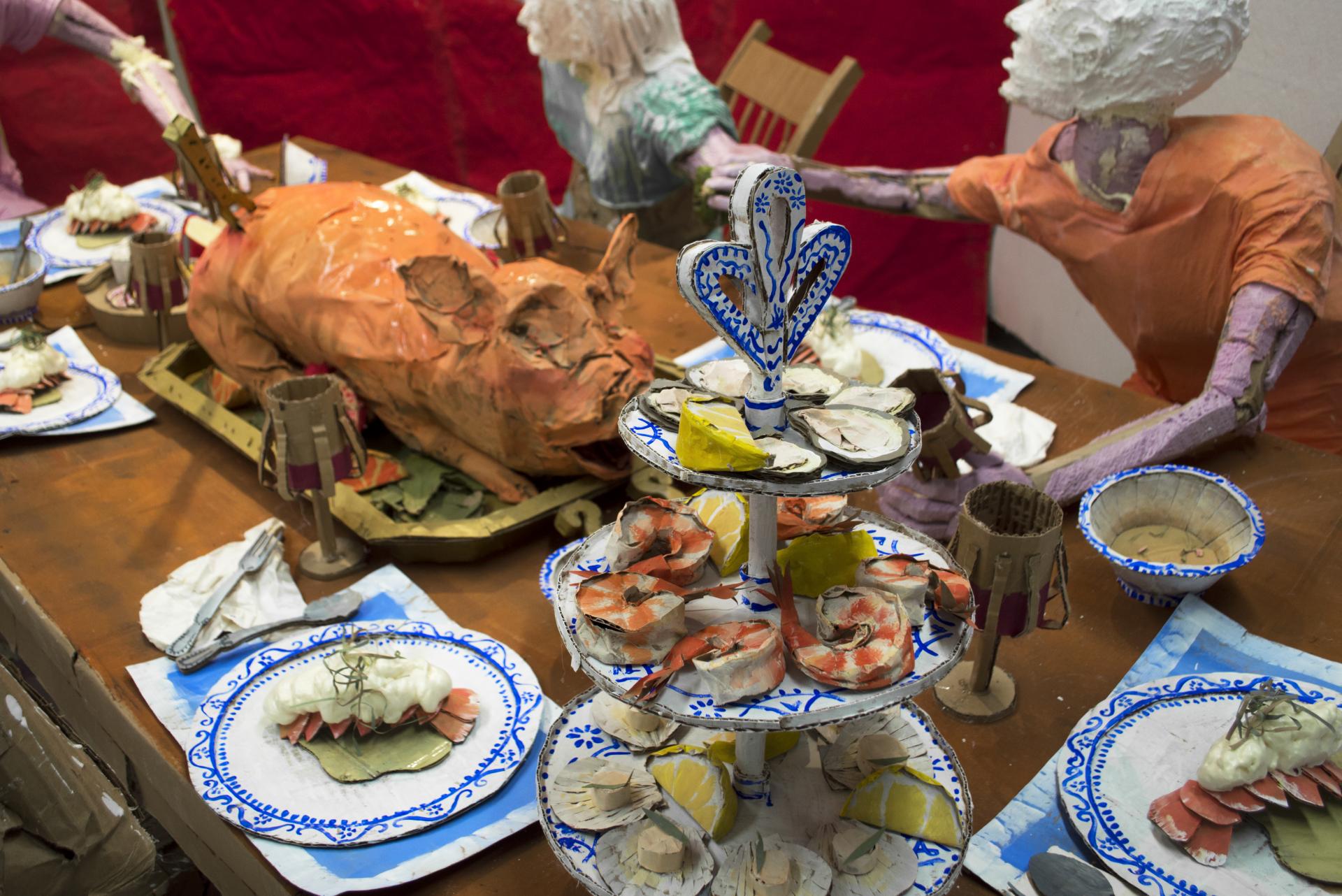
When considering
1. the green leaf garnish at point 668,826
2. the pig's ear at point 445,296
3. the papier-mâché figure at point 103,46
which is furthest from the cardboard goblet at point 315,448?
the papier-mâché figure at point 103,46

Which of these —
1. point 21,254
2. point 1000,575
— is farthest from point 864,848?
point 21,254

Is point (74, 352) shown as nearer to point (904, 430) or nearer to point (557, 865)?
point (557, 865)

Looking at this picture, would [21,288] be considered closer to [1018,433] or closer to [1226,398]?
[1018,433]

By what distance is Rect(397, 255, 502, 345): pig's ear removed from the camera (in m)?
1.84

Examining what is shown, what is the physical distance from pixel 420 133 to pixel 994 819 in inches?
153

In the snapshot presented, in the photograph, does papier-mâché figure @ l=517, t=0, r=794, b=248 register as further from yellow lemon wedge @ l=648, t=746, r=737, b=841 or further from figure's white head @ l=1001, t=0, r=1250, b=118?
yellow lemon wedge @ l=648, t=746, r=737, b=841

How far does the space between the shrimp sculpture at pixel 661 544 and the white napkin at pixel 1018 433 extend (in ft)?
3.06

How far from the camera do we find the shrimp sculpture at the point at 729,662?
1008 millimetres

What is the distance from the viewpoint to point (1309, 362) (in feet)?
6.62

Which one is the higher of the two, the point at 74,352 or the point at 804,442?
the point at 804,442

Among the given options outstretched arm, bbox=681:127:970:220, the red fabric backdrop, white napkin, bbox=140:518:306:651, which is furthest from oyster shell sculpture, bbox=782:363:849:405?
the red fabric backdrop

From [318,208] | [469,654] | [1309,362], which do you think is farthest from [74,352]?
[1309,362]

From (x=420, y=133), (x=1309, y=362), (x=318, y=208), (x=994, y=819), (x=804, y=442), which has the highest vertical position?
(x=804, y=442)

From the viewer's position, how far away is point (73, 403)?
2.25 meters
